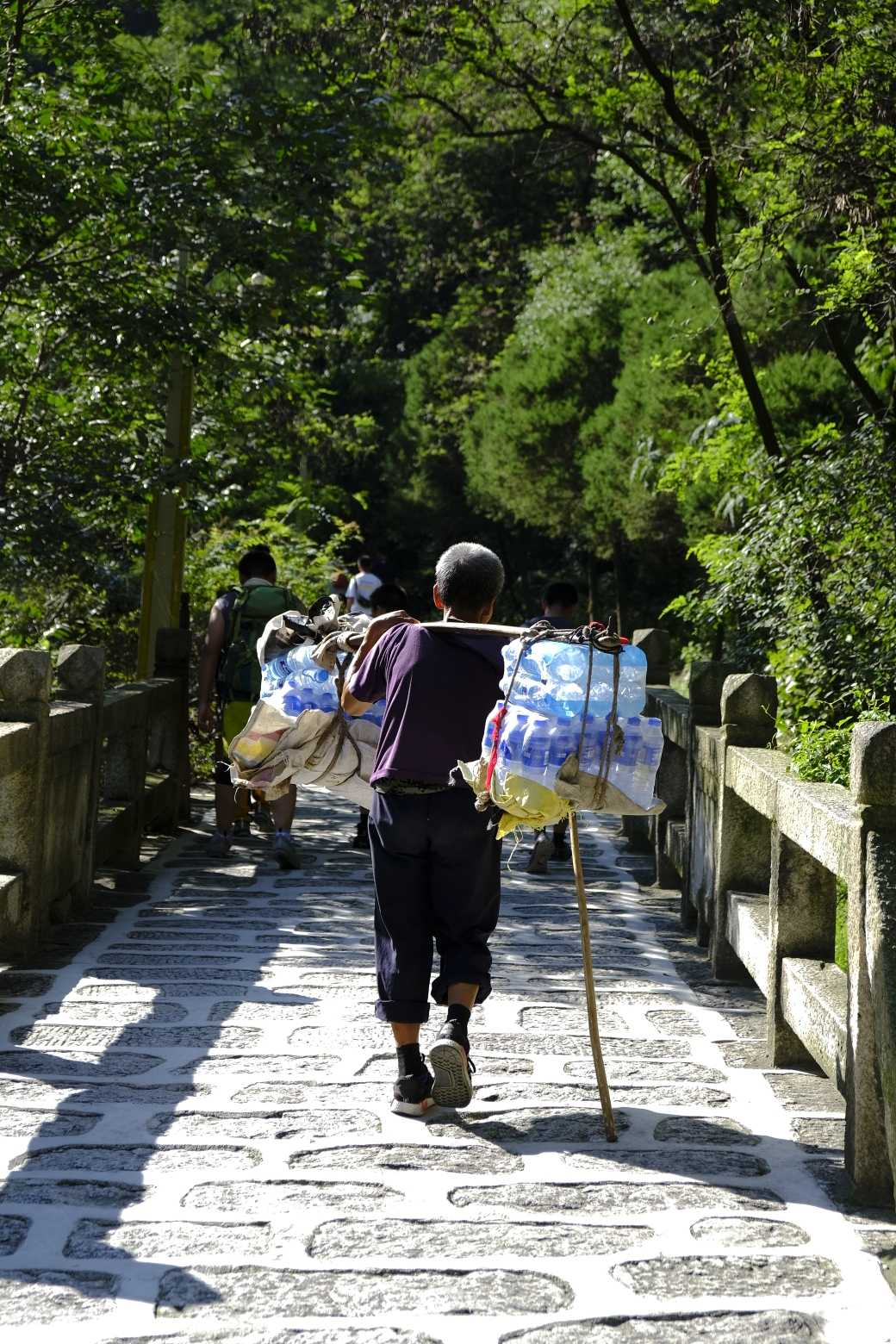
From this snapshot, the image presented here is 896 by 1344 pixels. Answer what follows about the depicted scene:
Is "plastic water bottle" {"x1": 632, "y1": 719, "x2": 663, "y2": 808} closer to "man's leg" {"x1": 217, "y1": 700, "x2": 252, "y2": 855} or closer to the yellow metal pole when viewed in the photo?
"man's leg" {"x1": 217, "y1": 700, "x2": 252, "y2": 855}

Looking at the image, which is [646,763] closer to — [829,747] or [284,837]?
[829,747]

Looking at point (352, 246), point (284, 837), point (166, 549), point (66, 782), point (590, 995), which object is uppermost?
point (352, 246)

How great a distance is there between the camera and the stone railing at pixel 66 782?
22.7 feet

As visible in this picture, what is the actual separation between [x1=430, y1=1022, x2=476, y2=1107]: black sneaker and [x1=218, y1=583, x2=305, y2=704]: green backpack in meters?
5.05

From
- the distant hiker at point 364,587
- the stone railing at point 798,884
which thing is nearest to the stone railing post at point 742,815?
the stone railing at point 798,884

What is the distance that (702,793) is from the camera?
8070mm

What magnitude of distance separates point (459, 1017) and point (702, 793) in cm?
308

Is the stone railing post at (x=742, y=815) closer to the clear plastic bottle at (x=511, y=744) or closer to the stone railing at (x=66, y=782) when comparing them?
the clear plastic bottle at (x=511, y=744)

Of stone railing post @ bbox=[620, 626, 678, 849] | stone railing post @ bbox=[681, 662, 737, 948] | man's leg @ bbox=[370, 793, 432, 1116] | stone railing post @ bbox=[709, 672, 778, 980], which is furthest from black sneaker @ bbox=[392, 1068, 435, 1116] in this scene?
stone railing post @ bbox=[620, 626, 678, 849]

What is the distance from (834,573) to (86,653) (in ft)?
16.6

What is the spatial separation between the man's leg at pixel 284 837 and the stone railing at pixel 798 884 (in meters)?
2.31

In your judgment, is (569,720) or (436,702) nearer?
(569,720)

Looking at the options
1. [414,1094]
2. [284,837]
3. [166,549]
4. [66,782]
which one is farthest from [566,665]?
[166,549]

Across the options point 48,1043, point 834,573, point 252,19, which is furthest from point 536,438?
point 48,1043
